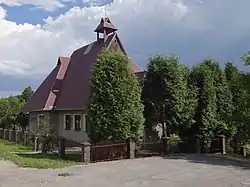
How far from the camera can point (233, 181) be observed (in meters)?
13.1

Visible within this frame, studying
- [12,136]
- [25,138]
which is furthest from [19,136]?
[12,136]

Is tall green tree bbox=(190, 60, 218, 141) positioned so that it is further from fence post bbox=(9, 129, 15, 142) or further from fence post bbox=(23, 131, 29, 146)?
fence post bbox=(9, 129, 15, 142)

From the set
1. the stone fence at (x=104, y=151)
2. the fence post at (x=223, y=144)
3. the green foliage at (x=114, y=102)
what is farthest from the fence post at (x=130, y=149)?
the fence post at (x=223, y=144)

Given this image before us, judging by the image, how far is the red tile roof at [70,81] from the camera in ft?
100

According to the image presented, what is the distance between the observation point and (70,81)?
33.3m

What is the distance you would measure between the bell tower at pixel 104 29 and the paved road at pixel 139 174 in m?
16.7

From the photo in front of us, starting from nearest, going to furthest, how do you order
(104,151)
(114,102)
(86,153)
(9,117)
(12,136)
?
(86,153) → (104,151) → (114,102) → (12,136) → (9,117)

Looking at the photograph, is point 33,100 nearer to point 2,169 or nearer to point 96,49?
point 96,49

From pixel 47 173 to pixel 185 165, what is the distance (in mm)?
6266

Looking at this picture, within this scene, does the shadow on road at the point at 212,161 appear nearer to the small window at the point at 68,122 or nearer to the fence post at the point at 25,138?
the small window at the point at 68,122

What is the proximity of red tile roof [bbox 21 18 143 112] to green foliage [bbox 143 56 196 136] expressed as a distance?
7190 mm

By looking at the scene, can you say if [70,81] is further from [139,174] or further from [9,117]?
[139,174]

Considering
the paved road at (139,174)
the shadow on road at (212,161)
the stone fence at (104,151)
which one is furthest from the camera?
the stone fence at (104,151)

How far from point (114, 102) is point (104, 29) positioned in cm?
1427
